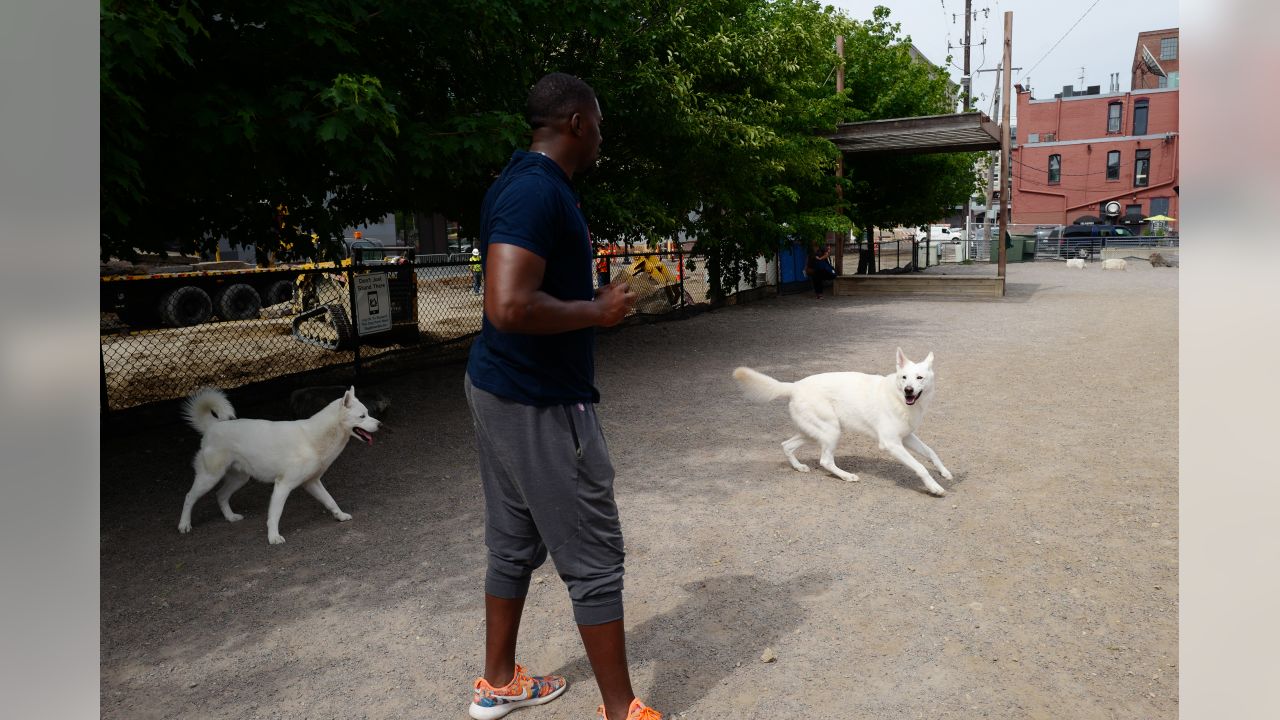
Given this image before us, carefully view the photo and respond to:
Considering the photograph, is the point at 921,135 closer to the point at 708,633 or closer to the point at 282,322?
the point at 282,322

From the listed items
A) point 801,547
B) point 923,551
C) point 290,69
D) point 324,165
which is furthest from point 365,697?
point 324,165

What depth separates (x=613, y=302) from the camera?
2.69 m

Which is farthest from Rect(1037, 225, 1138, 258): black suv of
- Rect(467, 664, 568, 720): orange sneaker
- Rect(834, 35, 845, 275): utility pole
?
Rect(467, 664, 568, 720): orange sneaker

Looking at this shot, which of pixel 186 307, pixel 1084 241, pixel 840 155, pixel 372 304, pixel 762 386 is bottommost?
pixel 762 386

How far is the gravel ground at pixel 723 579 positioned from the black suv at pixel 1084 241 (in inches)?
1365

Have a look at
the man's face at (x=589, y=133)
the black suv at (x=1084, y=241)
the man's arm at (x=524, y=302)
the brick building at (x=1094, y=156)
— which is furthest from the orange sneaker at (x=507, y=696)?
the brick building at (x=1094, y=156)

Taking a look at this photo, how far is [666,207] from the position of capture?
12953 mm

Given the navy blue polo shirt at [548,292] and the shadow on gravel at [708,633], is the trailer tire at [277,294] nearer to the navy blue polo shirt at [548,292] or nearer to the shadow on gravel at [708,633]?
the shadow on gravel at [708,633]

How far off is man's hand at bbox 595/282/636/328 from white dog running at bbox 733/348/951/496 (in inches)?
129

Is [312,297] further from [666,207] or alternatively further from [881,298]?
[881,298]

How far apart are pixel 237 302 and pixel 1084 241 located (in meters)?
36.7

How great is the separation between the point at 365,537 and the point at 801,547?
2.55 m

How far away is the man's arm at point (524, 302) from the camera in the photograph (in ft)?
8.23

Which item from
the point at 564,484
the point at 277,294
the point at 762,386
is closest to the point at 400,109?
the point at 762,386
